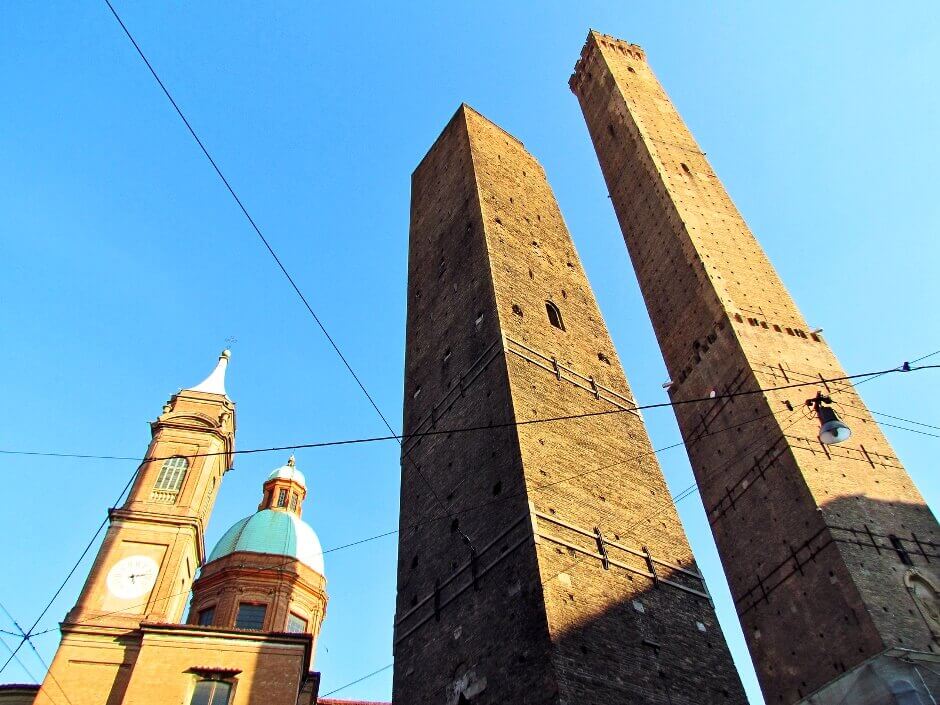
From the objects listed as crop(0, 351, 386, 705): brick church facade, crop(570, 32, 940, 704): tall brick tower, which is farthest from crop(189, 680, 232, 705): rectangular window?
crop(570, 32, 940, 704): tall brick tower

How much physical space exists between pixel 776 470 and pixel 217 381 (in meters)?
14.4

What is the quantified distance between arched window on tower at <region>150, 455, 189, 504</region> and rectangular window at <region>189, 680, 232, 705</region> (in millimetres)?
4443

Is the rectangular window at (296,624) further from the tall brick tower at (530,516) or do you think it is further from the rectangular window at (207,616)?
the tall brick tower at (530,516)

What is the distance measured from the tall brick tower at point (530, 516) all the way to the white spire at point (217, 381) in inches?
288

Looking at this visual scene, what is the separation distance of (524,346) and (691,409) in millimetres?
6505

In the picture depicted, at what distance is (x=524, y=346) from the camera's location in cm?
1195

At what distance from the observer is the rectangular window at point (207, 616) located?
19328mm

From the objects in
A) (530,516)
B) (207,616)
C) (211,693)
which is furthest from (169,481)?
(530,516)

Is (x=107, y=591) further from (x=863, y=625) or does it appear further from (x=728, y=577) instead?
(x=863, y=625)

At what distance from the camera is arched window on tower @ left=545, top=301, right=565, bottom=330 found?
529 inches

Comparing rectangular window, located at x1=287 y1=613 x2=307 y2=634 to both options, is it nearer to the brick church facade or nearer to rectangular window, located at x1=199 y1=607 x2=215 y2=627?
the brick church facade

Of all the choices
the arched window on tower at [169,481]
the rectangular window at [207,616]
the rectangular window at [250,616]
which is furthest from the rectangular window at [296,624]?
the arched window on tower at [169,481]

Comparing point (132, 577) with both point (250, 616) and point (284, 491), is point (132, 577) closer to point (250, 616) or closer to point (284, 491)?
point (250, 616)

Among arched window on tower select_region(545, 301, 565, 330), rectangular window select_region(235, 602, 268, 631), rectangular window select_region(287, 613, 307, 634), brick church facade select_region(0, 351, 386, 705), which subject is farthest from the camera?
rectangular window select_region(287, 613, 307, 634)
